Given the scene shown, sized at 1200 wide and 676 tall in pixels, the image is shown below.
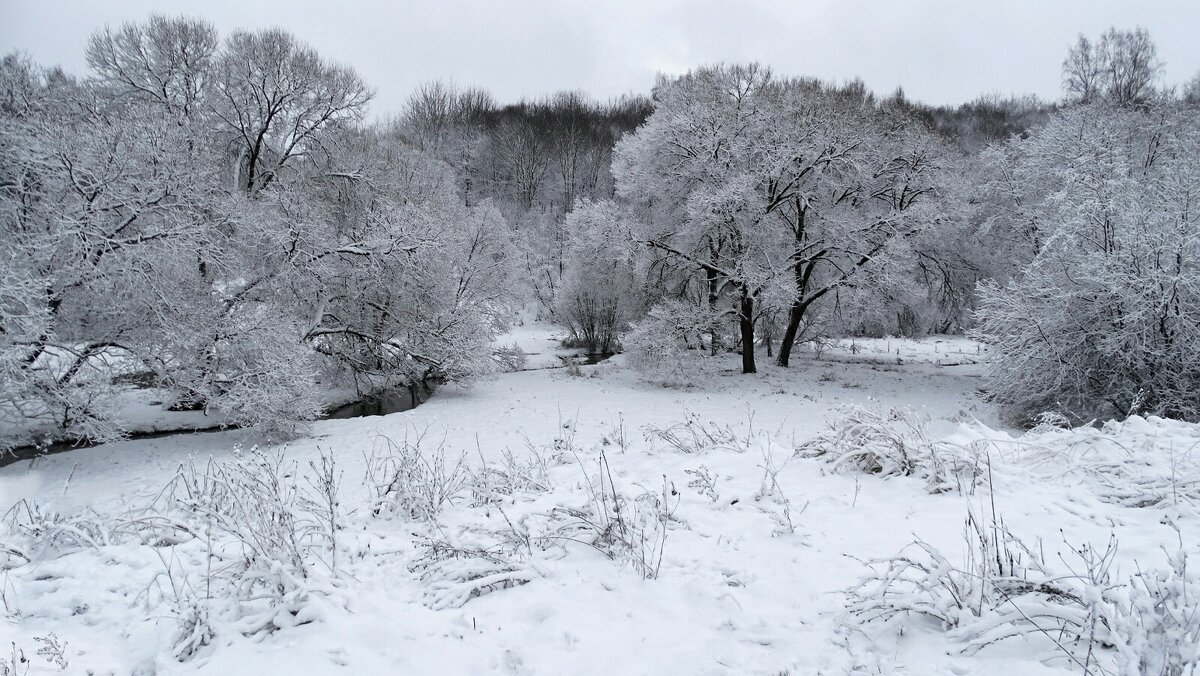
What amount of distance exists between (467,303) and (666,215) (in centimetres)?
712

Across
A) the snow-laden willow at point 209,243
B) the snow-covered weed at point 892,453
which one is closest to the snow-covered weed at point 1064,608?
the snow-covered weed at point 892,453

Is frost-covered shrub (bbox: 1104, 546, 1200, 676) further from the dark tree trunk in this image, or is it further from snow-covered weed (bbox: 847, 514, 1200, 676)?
the dark tree trunk

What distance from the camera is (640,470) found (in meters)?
5.66

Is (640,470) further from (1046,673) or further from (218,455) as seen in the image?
(218,455)

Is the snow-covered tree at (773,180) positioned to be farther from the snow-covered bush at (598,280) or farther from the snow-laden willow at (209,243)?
the snow-laden willow at (209,243)

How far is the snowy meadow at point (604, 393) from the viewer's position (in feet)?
9.24

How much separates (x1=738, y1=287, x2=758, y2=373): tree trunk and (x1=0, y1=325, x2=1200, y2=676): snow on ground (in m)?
12.1

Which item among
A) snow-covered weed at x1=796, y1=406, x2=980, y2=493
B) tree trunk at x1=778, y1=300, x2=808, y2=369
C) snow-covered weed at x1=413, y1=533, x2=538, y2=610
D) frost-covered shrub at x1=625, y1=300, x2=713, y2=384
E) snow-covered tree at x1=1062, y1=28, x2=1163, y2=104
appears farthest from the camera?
snow-covered tree at x1=1062, y1=28, x2=1163, y2=104

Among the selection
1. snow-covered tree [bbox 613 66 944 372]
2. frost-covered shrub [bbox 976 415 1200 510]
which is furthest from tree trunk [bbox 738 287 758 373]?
frost-covered shrub [bbox 976 415 1200 510]

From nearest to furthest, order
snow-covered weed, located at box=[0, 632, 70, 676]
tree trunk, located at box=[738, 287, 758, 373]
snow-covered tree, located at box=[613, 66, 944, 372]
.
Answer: snow-covered weed, located at box=[0, 632, 70, 676] → snow-covered tree, located at box=[613, 66, 944, 372] → tree trunk, located at box=[738, 287, 758, 373]

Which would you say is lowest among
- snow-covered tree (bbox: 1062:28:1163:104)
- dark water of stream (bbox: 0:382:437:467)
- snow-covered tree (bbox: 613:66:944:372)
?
dark water of stream (bbox: 0:382:437:467)

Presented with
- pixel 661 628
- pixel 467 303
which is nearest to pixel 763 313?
pixel 467 303

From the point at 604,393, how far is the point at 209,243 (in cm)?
1009

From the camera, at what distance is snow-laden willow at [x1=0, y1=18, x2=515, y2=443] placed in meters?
10.1
